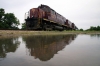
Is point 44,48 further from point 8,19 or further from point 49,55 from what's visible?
point 8,19

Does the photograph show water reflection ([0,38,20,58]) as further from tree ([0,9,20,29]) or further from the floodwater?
tree ([0,9,20,29])

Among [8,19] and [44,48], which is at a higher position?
[8,19]

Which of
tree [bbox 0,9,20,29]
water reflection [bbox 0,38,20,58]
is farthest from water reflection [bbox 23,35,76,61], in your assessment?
tree [bbox 0,9,20,29]

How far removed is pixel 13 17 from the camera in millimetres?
41438

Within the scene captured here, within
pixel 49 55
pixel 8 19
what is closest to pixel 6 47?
pixel 49 55

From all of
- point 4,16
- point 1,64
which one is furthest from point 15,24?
point 1,64

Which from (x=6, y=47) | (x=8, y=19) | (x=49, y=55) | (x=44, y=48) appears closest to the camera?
(x=49, y=55)

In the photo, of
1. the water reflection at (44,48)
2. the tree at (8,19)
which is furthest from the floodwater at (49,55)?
the tree at (8,19)

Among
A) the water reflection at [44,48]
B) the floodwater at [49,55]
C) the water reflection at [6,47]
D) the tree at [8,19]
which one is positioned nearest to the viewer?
the floodwater at [49,55]

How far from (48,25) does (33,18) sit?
3.50 m

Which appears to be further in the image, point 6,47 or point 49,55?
point 6,47

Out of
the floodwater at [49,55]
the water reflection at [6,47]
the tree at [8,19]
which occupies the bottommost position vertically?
the floodwater at [49,55]

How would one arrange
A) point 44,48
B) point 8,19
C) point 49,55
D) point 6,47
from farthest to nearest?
1. point 8,19
2. point 6,47
3. point 44,48
4. point 49,55

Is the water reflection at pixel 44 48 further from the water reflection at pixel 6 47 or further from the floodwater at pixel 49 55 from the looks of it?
the water reflection at pixel 6 47
